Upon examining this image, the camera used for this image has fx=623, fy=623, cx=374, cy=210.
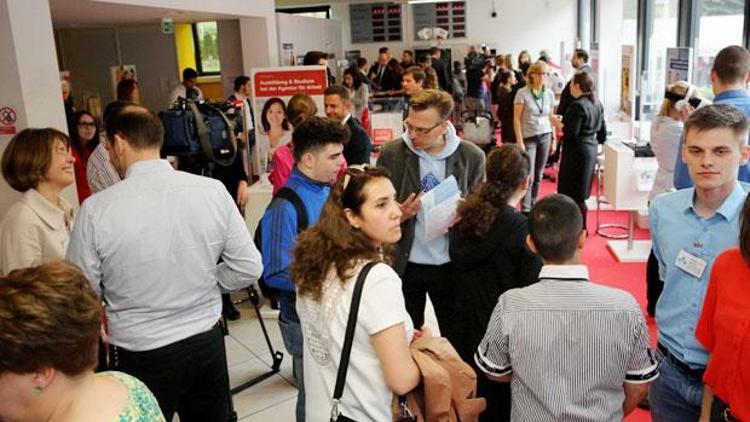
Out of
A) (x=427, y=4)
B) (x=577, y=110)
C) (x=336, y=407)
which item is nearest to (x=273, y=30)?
(x=577, y=110)

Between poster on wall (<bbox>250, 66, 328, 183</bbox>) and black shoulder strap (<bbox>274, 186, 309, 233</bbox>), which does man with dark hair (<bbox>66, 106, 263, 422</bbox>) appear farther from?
poster on wall (<bbox>250, 66, 328, 183</bbox>)

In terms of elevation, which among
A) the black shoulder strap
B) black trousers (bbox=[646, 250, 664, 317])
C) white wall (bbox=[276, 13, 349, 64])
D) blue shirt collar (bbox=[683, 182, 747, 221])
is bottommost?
black trousers (bbox=[646, 250, 664, 317])

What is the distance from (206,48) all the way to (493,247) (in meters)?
12.1

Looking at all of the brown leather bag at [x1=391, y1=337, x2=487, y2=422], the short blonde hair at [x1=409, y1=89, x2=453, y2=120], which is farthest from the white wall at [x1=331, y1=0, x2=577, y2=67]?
the brown leather bag at [x1=391, y1=337, x2=487, y2=422]

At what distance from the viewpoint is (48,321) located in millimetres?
1113

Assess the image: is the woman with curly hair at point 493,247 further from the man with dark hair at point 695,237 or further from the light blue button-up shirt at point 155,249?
the light blue button-up shirt at point 155,249

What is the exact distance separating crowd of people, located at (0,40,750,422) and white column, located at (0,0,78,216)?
173cm

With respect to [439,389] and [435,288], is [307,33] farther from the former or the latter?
[439,389]

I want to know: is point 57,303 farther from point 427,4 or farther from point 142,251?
point 427,4

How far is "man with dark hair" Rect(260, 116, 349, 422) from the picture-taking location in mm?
2318

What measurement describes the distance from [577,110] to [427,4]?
10.4 m

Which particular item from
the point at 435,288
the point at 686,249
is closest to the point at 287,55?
the point at 435,288

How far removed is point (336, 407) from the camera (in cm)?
162

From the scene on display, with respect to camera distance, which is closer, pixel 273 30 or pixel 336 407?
pixel 336 407
